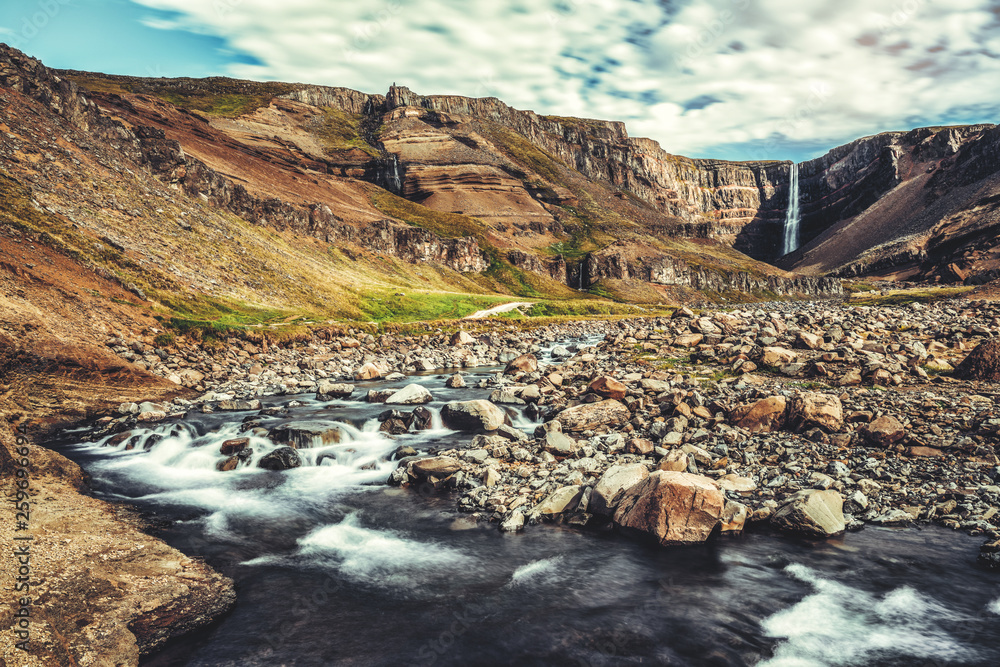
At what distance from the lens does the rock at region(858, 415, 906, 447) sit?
621 inches

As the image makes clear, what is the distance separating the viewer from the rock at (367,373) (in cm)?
3562

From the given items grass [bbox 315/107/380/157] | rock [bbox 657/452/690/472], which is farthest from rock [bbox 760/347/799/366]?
grass [bbox 315/107/380/157]

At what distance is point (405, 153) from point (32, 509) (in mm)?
184295

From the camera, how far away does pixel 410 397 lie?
2708 centimetres

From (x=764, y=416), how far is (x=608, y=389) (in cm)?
665

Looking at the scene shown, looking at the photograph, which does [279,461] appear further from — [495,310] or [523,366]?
[495,310]

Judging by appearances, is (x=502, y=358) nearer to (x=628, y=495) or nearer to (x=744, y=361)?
(x=744, y=361)

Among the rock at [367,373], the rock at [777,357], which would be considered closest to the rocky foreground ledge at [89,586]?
the rock at [367,373]

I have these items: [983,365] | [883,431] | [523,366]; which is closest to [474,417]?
[523,366]

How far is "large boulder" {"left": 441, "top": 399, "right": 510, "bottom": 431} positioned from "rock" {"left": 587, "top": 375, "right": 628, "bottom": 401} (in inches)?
179

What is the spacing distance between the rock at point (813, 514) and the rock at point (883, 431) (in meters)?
4.43

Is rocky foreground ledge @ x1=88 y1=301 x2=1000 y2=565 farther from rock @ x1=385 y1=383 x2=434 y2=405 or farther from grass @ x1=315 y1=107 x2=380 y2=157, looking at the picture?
grass @ x1=315 y1=107 x2=380 y2=157

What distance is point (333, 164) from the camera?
165625 millimetres

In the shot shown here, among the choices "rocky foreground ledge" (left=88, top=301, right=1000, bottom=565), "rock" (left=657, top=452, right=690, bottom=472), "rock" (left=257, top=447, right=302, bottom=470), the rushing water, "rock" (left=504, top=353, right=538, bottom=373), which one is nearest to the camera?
the rushing water
